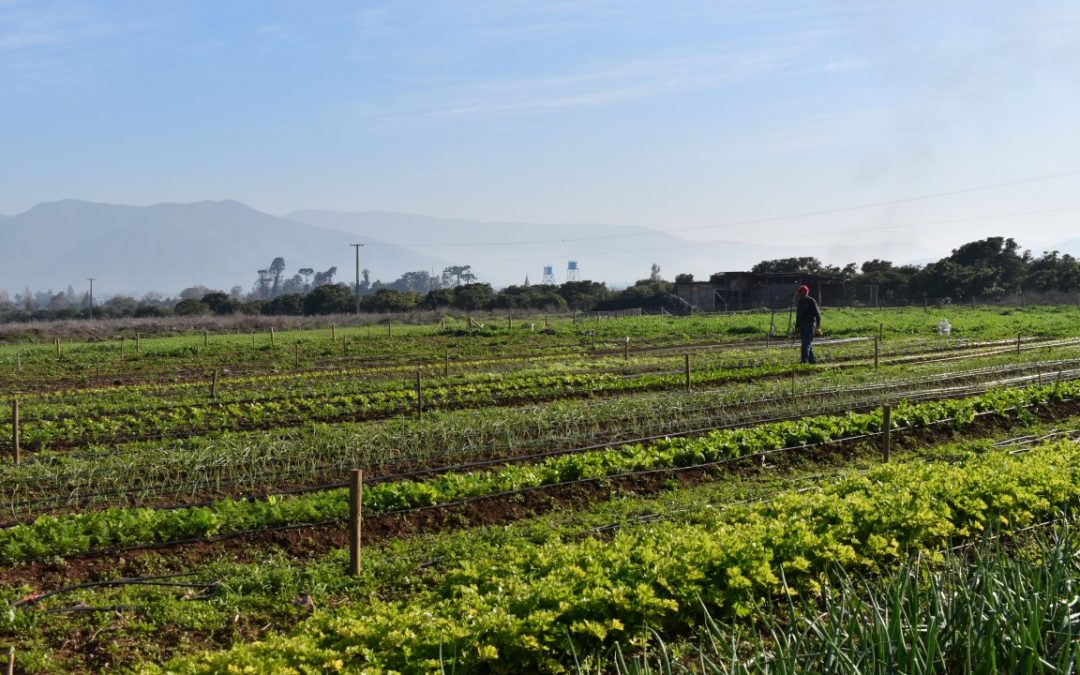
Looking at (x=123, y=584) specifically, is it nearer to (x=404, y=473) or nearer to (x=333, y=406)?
(x=404, y=473)

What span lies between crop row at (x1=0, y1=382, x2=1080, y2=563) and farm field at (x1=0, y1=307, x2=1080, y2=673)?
1.4 inches

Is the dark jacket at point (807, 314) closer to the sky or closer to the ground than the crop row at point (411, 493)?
closer to the sky

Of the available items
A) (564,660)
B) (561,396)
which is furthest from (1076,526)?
(561,396)

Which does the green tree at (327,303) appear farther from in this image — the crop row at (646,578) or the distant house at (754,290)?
the crop row at (646,578)

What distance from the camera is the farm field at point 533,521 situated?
19.0 feet

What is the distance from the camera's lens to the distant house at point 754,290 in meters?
67.6

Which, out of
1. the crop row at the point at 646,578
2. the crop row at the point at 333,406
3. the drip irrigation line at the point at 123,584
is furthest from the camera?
the crop row at the point at 333,406

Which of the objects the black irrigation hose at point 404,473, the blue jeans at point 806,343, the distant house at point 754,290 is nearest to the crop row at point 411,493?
Result: the black irrigation hose at point 404,473

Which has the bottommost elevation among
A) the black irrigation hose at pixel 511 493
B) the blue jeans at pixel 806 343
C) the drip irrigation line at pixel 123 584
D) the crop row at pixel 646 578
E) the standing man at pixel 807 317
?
the drip irrigation line at pixel 123 584

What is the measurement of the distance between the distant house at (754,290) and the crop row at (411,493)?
2084 inches

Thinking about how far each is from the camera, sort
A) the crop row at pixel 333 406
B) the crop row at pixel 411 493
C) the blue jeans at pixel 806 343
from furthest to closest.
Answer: the blue jeans at pixel 806 343 < the crop row at pixel 333 406 < the crop row at pixel 411 493

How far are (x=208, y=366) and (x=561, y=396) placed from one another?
1566 centimetres

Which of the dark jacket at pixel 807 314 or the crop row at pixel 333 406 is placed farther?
the dark jacket at pixel 807 314

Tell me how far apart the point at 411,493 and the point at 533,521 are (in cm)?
150
